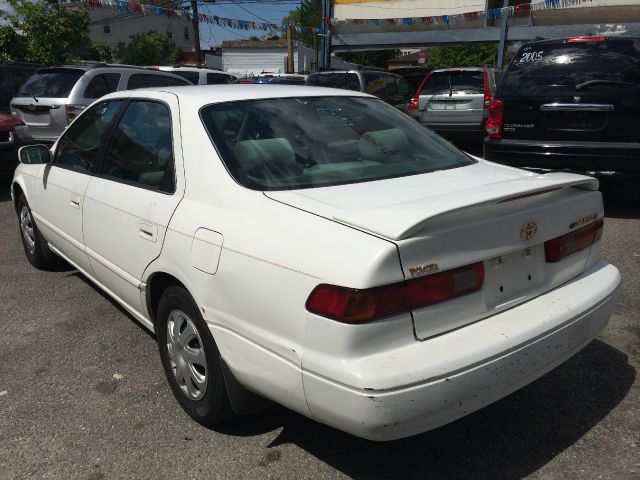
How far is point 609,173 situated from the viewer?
20.2 feet

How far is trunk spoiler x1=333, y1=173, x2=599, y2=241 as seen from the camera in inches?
79.2

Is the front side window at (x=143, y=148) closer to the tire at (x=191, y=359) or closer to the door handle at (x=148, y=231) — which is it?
the door handle at (x=148, y=231)

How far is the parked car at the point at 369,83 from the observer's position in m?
12.4

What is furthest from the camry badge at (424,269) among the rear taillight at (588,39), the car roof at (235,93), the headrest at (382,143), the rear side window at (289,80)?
the rear side window at (289,80)

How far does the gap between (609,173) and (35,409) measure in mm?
5734

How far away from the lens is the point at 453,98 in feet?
36.8

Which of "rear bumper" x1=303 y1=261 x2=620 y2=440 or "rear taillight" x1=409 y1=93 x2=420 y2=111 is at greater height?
"rear taillight" x1=409 y1=93 x2=420 y2=111

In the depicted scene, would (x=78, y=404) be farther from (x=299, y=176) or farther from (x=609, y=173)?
(x=609, y=173)

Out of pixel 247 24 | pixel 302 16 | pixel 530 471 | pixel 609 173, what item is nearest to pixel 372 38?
pixel 247 24

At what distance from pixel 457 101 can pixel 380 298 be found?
998cm

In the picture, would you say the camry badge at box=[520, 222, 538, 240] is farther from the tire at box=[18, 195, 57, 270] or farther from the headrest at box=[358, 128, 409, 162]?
the tire at box=[18, 195, 57, 270]

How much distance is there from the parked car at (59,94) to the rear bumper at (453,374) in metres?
8.31

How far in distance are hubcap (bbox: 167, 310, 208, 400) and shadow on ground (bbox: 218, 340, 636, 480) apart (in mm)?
273

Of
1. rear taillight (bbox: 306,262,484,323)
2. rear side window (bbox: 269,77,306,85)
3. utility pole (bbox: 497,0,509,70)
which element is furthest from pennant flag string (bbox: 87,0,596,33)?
rear taillight (bbox: 306,262,484,323)
